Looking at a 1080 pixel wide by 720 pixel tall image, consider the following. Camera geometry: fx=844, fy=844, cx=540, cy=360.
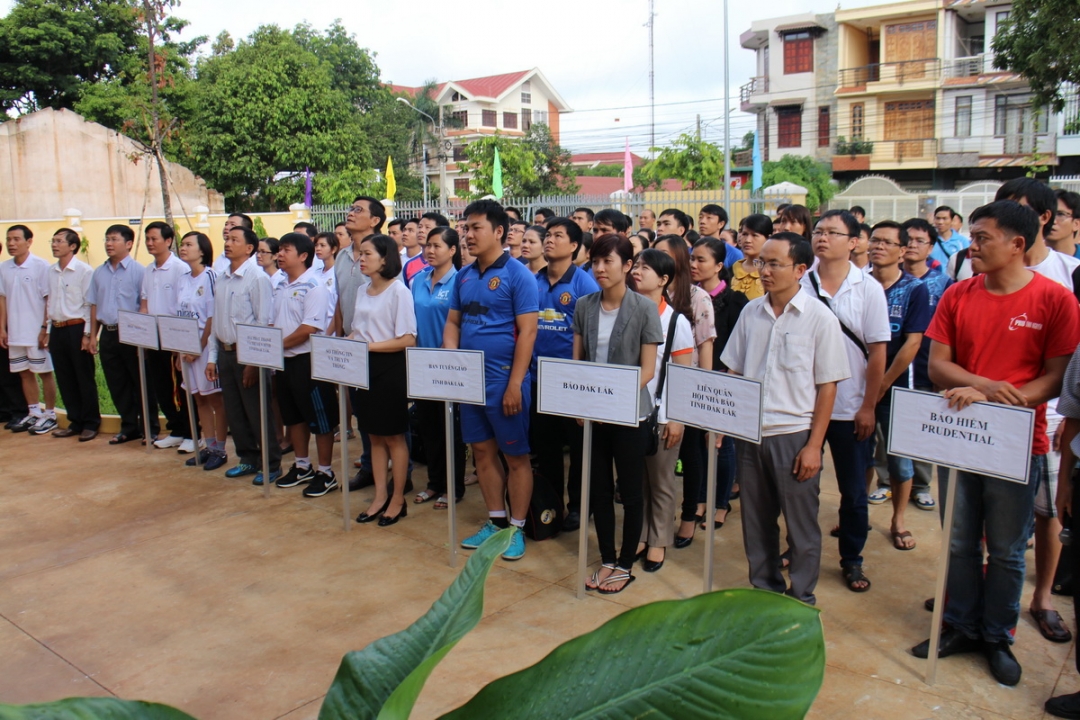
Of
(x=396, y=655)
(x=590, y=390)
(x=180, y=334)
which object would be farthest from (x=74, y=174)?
(x=396, y=655)

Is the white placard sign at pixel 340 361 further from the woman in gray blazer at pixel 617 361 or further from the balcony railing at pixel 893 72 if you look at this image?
the balcony railing at pixel 893 72

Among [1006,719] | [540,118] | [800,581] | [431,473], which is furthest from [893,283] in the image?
[540,118]

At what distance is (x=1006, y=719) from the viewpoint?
2934 mm

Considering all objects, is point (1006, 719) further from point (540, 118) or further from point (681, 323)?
point (540, 118)

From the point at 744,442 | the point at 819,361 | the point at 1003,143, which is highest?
the point at 1003,143

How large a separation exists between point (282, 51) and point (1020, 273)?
27.8 meters

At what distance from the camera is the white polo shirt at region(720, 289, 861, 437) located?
3.53 metres

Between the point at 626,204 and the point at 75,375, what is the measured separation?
34.4 ft

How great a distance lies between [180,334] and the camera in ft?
20.2

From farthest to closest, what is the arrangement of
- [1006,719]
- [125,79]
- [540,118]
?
[540,118], [125,79], [1006,719]

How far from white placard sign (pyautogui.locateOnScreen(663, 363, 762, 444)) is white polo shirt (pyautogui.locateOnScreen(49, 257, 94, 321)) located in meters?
5.52

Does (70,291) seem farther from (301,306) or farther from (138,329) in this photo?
(301,306)

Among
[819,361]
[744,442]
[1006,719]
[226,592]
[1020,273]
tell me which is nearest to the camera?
[1006,719]

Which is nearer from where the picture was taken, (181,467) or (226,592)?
(226,592)
